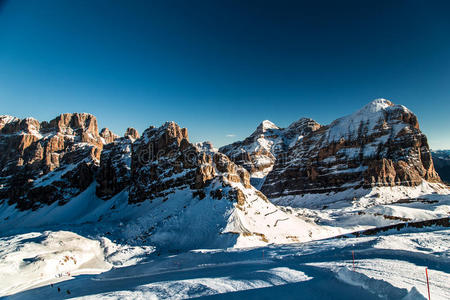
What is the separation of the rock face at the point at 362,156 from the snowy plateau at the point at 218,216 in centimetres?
68

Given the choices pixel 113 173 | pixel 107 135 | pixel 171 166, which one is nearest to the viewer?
pixel 171 166

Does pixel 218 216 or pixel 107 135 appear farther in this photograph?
pixel 107 135

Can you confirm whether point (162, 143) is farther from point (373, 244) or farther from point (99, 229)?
point (373, 244)

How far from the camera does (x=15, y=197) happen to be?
118m

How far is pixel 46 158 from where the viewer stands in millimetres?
137875

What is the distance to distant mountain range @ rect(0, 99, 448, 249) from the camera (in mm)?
51719

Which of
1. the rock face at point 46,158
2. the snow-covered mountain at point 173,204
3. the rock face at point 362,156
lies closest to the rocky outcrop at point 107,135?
the rock face at point 46,158

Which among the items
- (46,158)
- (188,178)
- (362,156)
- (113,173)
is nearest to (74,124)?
(46,158)

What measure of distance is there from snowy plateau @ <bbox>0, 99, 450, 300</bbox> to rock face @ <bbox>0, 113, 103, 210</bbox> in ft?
2.43

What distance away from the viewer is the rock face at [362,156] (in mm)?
118938

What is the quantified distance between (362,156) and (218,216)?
363ft

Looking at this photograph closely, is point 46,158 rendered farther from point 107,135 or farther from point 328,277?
point 328,277

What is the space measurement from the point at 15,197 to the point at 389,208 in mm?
154014

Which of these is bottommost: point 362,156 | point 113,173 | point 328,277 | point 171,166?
point 328,277
